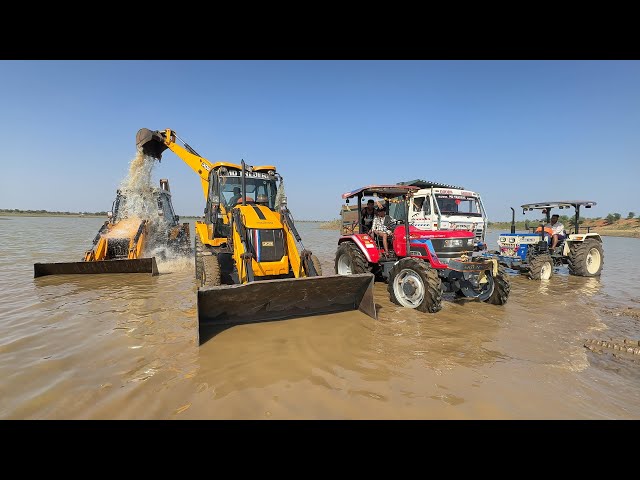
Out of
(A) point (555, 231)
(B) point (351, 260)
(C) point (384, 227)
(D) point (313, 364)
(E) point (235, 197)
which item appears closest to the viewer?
(D) point (313, 364)

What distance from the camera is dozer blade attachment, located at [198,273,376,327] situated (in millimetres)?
4512

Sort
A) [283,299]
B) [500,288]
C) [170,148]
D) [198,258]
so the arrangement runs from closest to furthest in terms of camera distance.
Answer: [283,299], [500,288], [198,258], [170,148]

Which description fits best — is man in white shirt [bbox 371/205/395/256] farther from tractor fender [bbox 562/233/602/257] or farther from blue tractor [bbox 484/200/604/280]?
tractor fender [bbox 562/233/602/257]

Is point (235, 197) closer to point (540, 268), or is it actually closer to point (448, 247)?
point (448, 247)

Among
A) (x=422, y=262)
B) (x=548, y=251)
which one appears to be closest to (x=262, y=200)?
(x=422, y=262)

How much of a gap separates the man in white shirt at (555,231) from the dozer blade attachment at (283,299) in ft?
27.3

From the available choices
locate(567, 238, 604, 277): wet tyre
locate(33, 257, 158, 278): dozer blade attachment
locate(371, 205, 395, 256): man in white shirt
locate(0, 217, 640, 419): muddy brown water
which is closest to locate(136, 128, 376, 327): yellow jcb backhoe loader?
locate(0, 217, 640, 419): muddy brown water

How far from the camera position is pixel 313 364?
3.62m

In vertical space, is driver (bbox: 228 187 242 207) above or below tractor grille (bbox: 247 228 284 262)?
above

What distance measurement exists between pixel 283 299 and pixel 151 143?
6979 millimetres

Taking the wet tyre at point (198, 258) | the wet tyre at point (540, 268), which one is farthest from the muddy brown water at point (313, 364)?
the wet tyre at point (540, 268)

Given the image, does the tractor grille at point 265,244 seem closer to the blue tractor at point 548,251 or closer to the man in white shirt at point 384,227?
the man in white shirt at point 384,227

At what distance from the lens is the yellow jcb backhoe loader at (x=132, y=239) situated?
27.8 feet

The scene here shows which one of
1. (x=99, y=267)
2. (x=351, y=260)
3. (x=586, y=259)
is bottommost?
(x=586, y=259)
